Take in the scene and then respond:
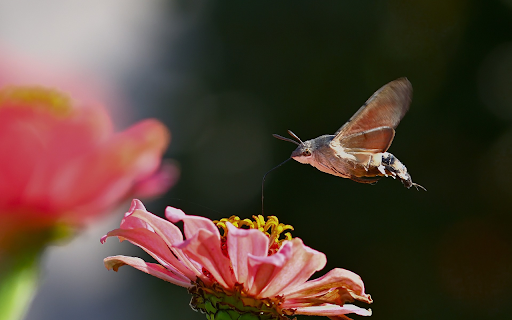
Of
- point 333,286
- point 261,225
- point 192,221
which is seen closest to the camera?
point 192,221

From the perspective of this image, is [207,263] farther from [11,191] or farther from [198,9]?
[198,9]

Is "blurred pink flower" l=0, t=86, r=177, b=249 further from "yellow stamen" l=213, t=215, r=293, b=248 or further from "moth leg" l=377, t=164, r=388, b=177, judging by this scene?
"moth leg" l=377, t=164, r=388, b=177

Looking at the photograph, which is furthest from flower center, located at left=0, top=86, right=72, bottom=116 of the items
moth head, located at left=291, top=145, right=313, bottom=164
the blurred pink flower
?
moth head, located at left=291, top=145, right=313, bottom=164

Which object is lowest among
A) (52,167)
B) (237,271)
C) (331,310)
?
(331,310)

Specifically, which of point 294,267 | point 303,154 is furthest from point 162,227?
point 303,154

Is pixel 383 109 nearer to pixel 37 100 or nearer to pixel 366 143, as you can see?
pixel 366 143

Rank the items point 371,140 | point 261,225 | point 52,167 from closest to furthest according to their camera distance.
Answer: point 52,167, point 261,225, point 371,140

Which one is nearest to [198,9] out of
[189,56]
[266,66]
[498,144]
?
[189,56]
